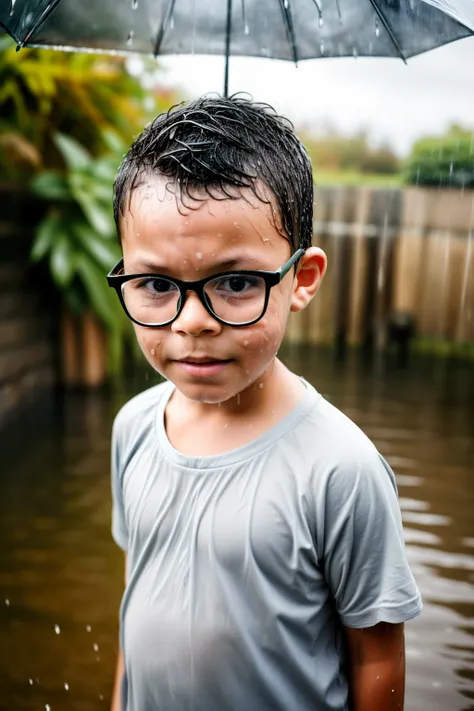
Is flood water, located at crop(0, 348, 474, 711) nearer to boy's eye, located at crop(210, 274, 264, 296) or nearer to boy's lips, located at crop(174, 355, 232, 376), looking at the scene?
boy's lips, located at crop(174, 355, 232, 376)

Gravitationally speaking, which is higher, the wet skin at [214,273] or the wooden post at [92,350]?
the wet skin at [214,273]

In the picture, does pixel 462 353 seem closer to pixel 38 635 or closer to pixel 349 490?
pixel 38 635

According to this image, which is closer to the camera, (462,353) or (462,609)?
(462,609)

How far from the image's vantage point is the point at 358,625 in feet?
4.02

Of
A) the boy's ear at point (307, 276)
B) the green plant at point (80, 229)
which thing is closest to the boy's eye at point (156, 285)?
the boy's ear at point (307, 276)

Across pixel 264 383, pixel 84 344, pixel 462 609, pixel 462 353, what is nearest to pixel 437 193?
pixel 462 353

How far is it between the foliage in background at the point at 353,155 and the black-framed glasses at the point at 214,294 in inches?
444

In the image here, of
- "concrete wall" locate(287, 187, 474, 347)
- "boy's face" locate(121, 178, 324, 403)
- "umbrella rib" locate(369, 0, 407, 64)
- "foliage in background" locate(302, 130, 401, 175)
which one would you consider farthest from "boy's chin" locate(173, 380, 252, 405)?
"foliage in background" locate(302, 130, 401, 175)

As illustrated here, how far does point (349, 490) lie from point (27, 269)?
4529 mm

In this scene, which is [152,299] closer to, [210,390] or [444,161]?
[210,390]

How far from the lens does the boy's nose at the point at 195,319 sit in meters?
1.13

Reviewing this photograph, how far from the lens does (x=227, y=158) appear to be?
3.78ft

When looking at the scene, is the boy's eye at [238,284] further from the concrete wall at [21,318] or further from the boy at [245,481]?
the concrete wall at [21,318]

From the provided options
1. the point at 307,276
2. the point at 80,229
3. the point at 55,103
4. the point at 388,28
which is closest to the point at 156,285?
the point at 307,276
